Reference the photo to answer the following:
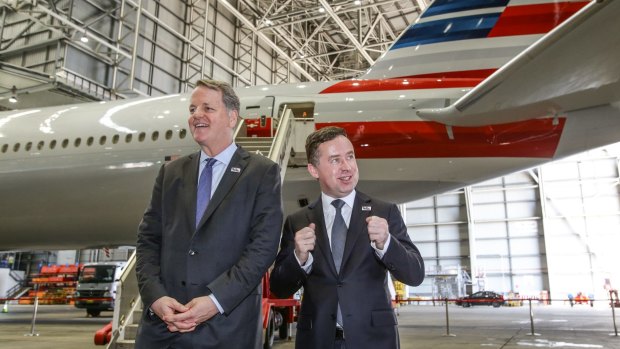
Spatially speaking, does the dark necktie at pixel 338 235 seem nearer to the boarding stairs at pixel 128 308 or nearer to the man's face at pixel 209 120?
the man's face at pixel 209 120

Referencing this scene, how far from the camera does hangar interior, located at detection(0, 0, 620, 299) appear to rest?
685 inches

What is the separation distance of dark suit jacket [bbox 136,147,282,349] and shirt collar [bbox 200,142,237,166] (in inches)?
1.5

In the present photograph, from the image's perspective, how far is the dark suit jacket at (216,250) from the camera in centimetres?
189

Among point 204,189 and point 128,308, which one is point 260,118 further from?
point 204,189

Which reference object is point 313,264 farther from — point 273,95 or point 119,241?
point 119,241

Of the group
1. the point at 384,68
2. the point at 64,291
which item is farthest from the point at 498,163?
the point at 64,291

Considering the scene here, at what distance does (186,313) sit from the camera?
1.80 metres

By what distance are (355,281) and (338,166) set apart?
466mm

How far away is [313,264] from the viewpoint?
6.72 ft

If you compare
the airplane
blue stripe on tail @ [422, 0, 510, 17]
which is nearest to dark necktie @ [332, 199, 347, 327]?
the airplane

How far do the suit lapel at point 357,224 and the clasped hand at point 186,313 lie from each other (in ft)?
1.76

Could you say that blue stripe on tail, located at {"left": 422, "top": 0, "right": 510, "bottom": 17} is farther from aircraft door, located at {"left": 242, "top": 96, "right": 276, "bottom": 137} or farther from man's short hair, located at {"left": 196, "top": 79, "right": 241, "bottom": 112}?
man's short hair, located at {"left": 196, "top": 79, "right": 241, "bottom": 112}

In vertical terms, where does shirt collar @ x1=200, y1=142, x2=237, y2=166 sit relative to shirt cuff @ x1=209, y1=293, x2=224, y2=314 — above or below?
above

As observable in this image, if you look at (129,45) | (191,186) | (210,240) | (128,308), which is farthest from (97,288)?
(210,240)
